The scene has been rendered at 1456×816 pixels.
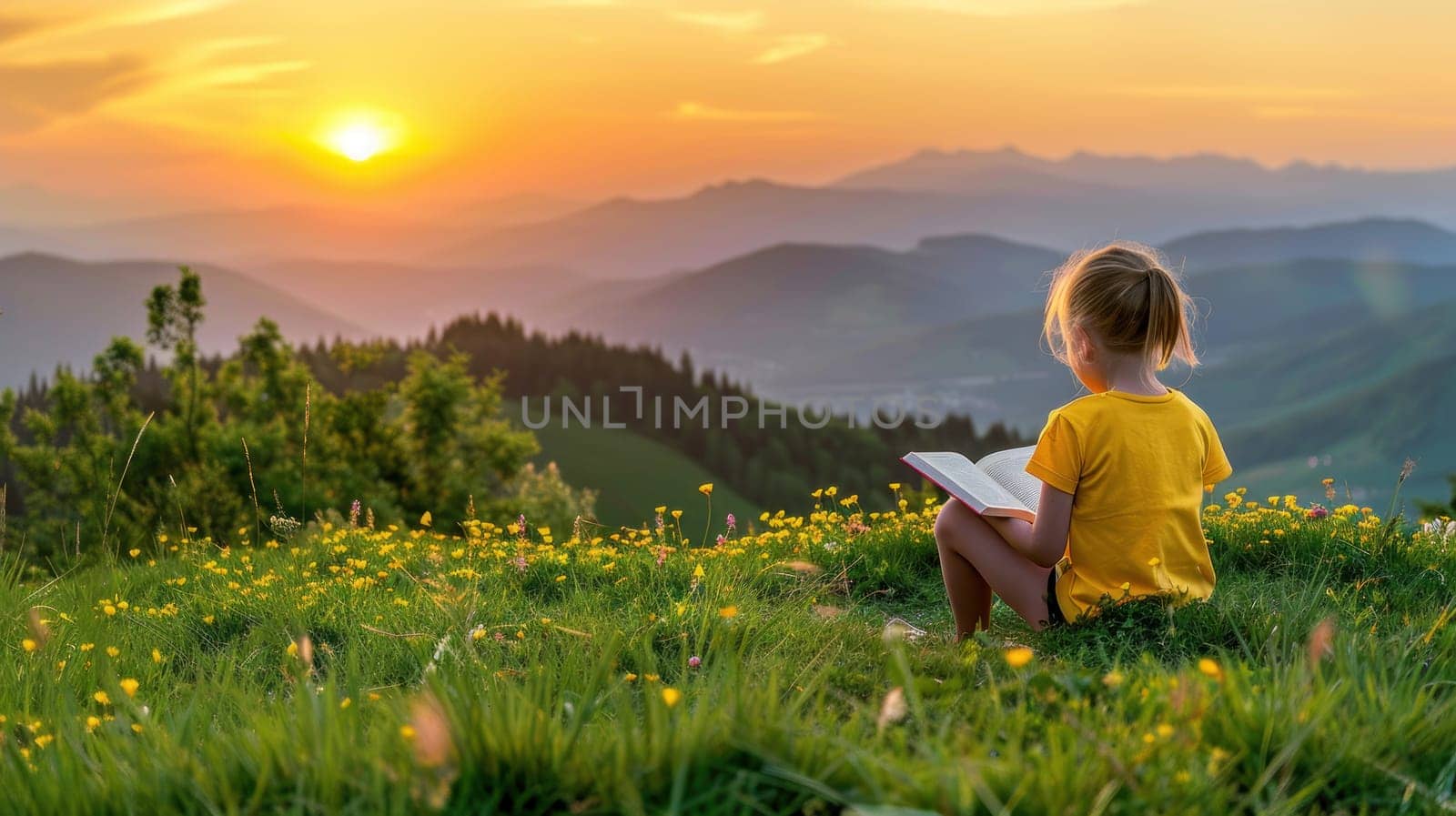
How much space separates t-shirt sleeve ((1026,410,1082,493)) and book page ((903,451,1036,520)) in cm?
23

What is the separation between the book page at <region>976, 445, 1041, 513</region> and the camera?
4.70m

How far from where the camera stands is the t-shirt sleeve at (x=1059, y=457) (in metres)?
4.06

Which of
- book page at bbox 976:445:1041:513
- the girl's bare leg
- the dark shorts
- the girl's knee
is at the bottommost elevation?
the dark shorts

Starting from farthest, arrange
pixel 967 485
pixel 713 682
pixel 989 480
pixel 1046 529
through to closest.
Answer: pixel 989 480 < pixel 967 485 < pixel 1046 529 < pixel 713 682

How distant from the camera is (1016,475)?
4.75 metres

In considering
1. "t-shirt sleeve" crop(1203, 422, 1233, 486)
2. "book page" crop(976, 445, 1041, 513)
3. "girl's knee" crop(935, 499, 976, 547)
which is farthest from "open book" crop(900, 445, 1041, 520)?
"t-shirt sleeve" crop(1203, 422, 1233, 486)

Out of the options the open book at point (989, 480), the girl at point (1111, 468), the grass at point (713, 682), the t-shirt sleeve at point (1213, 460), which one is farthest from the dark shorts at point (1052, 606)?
the t-shirt sleeve at point (1213, 460)

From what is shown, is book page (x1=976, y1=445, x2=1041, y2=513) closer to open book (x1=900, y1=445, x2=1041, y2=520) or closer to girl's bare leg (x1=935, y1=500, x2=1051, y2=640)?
open book (x1=900, y1=445, x2=1041, y2=520)

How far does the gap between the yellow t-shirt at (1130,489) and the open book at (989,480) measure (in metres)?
0.22

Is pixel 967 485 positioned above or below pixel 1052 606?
above

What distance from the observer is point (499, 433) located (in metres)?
46.4

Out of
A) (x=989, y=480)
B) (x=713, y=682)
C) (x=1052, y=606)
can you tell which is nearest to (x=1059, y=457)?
(x=989, y=480)

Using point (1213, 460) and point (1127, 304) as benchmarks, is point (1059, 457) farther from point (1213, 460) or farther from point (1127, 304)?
point (1213, 460)

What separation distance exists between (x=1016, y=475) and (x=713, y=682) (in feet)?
7.46
